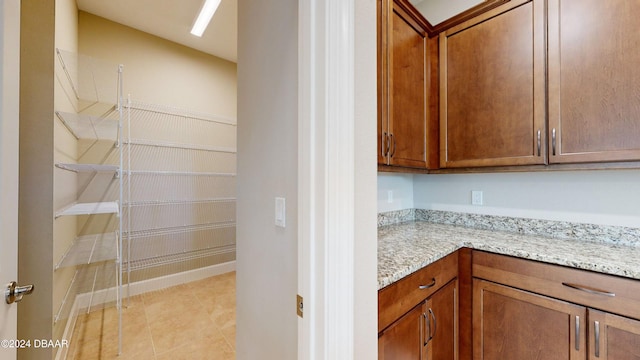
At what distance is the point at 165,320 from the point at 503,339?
2522 millimetres

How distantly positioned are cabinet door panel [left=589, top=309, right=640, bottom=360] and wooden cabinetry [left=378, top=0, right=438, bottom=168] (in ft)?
3.63

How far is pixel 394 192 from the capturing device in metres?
2.16

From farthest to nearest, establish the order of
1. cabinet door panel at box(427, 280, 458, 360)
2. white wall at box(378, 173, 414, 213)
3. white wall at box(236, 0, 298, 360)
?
white wall at box(378, 173, 414, 213), cabinet door panel at box(427, 280, 458, 360), white wall at box(236, 0, 298, 360)

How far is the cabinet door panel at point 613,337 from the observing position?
105cm

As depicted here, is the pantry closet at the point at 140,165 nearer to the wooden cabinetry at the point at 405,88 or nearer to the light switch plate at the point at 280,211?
the light switch plate at the point at 280,211

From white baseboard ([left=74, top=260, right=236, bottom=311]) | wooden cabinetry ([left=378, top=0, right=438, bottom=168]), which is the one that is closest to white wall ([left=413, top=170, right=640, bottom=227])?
wooden cabinetry ([left=378, top=0, right=438, bottom=168])

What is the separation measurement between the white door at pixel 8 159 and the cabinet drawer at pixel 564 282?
1.93 meters

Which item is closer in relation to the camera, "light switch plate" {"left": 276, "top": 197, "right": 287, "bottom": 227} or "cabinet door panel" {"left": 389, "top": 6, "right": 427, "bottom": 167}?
"light switch plate" {"left": 276, "top": 197, "right": 287, "bottom": 227}

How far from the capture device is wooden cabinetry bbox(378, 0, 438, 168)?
1.46 meters

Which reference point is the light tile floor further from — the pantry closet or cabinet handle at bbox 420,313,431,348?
cabinet handle at bbox 420,313,431,348

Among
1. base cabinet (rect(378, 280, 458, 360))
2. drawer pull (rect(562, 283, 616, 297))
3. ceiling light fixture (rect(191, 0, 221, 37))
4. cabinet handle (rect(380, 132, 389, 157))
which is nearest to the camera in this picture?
base cabinet (rect(378, 280, 458, 360))

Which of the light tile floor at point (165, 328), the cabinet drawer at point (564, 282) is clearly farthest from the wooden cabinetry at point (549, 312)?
the light tile floor at point (165, 328)

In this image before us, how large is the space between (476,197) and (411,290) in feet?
4.20

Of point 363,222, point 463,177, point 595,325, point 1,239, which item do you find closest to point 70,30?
point 1,239
